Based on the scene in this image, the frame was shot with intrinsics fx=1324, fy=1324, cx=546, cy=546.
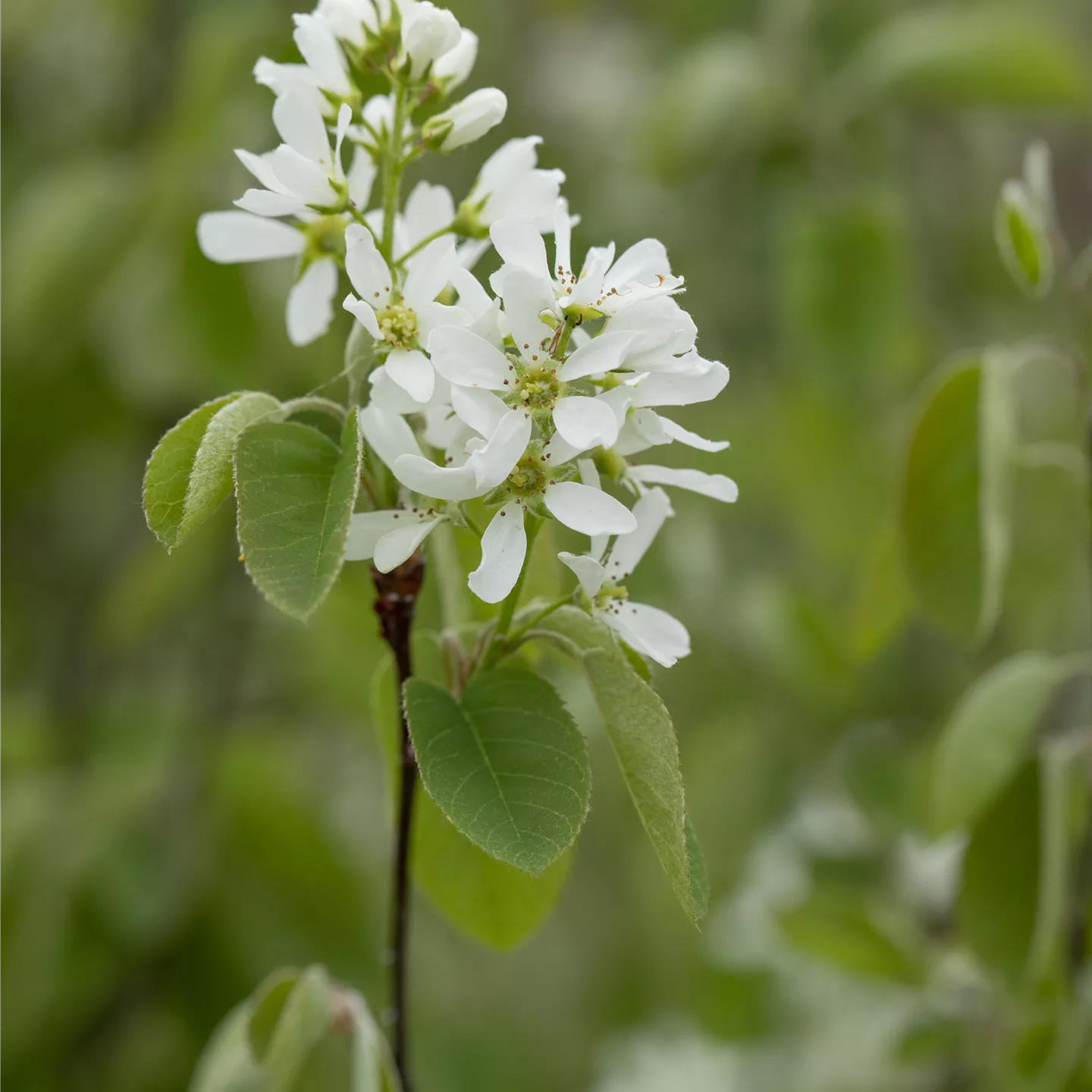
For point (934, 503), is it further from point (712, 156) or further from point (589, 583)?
point (712, 156)

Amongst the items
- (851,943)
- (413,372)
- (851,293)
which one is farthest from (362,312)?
(851,293)

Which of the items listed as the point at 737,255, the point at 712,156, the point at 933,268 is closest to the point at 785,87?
the point at 712,156

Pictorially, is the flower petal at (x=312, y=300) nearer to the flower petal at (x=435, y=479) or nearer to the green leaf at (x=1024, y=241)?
the flower petal at (x=435, y=479)

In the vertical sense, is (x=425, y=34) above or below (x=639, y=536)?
above

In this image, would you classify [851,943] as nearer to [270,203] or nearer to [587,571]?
[587,571]

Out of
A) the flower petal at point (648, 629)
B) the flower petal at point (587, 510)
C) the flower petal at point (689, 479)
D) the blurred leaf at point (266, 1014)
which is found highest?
the flower petal at point (587, 510)

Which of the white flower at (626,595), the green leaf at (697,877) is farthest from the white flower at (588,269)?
the green leaf at (697,877)
